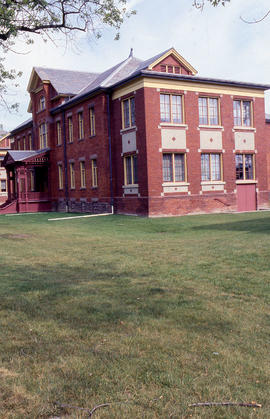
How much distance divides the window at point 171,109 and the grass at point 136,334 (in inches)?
656

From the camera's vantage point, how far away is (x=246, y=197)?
97.0 ft

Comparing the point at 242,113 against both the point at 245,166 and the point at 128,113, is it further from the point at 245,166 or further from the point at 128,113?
the point at 128,113

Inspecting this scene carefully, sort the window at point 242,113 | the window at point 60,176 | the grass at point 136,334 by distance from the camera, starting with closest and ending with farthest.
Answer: the grass at point 136,334 < the window at point 242,113 < the window at point 60,176

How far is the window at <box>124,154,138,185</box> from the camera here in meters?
26.5

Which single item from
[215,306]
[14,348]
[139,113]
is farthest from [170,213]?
[14,348]

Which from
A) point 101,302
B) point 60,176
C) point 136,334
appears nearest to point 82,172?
point 60,176

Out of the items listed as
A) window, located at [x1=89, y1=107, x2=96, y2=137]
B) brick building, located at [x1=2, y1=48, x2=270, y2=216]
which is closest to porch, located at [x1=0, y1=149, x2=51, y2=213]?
brick building, located at [x1=2, y1=48, x2=270, y2=216]

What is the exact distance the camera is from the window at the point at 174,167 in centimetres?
2591

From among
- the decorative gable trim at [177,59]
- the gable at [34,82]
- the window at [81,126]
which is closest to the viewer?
the decorative gable trim at [177,59]

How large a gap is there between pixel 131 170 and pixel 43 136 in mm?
15100

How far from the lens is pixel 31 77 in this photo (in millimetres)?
39094

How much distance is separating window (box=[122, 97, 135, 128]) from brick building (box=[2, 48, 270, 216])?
0.06 m

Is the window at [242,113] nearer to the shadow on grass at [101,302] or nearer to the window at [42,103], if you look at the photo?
the window at [42,103]

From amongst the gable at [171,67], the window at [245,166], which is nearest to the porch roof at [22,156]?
the gable at [171,67]
